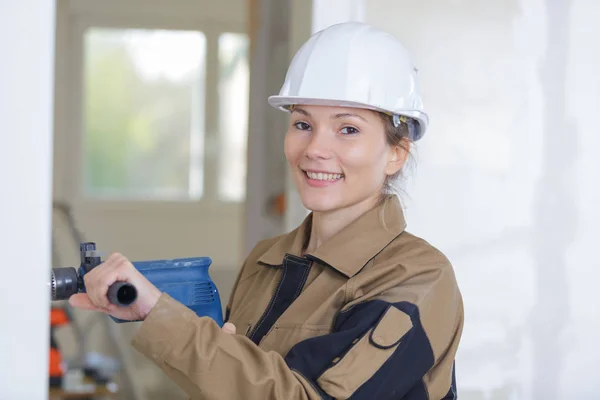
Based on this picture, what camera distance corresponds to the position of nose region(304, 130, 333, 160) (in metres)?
1.68

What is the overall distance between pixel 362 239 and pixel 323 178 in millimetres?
152

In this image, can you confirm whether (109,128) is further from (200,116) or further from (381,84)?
(381,84)

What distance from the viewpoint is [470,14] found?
2.63m

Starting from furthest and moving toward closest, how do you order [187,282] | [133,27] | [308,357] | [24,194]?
[133,27], [187,282], [308,357], [24,194]

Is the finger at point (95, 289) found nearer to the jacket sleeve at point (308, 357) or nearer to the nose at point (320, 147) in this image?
the jacket sleeve at point (308, 357)

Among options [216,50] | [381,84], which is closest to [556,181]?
[381,84]

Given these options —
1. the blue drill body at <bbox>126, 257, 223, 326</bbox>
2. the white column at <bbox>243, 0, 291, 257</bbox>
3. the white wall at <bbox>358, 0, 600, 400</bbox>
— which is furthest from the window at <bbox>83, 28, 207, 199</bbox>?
the blue drill body at <bbox>126, 257, 223, 326</bbox>

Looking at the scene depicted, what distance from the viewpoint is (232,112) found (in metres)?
6.84

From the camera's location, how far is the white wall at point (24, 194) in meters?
1.23

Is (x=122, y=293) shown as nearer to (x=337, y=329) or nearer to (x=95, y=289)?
(x=95, y=289)

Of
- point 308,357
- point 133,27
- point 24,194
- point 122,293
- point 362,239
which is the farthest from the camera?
point 133,27

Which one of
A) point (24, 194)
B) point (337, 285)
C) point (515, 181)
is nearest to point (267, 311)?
point (337, 285)

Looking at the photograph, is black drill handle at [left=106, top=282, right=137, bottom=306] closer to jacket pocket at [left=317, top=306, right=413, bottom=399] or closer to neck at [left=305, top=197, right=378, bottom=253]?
jacket pocket at [left=317, top=306, right=413, bottom=399]

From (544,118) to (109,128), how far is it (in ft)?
15.5
